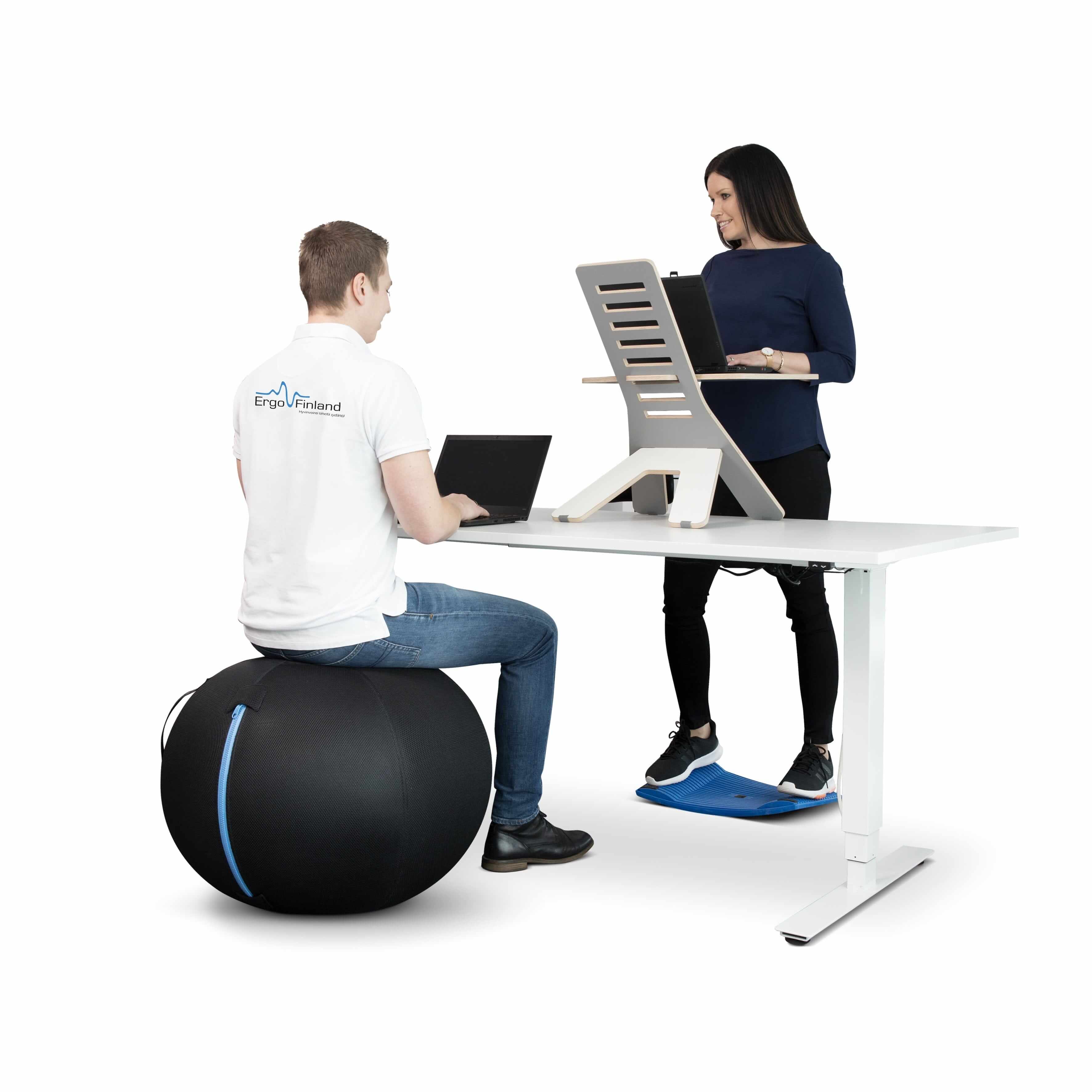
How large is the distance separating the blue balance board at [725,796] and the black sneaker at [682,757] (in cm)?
2

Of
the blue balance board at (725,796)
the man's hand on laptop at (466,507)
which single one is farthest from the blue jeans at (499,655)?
the blue balance board at (725,796)

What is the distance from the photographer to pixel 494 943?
360 centimetres

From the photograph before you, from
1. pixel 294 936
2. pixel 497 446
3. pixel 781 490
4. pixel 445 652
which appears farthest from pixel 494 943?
pixel 781 490

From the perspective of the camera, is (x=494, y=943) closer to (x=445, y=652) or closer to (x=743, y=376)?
(x=445, y=652)

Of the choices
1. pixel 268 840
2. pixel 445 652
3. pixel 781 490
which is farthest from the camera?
pixel 781 490

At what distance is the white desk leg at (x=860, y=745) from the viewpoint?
12.2 ft

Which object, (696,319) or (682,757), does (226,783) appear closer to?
(696,319)

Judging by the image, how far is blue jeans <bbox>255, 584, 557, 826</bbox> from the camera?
144 inches

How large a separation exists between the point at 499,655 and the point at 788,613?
3.89ft

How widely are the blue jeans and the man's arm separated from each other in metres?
0.22

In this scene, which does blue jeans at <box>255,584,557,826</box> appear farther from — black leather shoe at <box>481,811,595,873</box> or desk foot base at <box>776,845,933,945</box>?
desk foot base at <box>776,845,933,945</box>

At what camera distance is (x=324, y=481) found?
3.53 m

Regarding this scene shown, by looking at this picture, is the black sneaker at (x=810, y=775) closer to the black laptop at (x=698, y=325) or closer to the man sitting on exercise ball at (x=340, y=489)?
the black laptop at (x=698, y=325)

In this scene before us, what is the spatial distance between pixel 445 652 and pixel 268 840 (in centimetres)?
63
